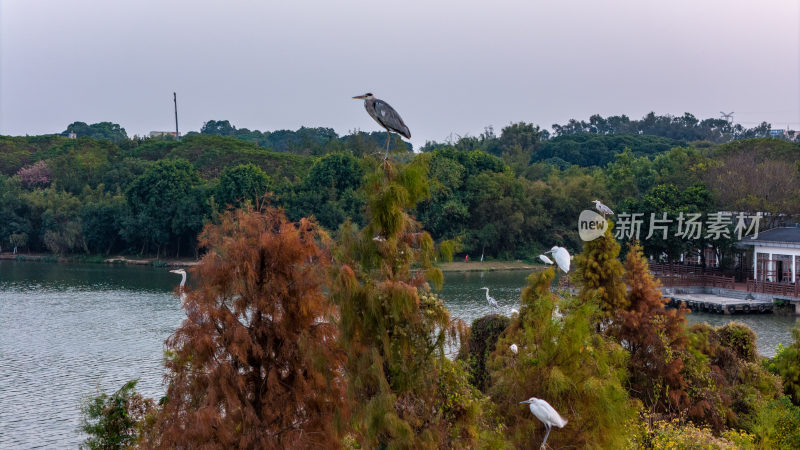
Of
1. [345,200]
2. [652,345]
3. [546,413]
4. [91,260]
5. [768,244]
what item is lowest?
[91,260]

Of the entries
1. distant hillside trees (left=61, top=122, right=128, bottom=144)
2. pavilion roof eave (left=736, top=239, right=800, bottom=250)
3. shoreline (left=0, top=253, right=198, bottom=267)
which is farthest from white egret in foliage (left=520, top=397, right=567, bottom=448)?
distant hillside trees (left=61, top=122, right=128, bottom=144)

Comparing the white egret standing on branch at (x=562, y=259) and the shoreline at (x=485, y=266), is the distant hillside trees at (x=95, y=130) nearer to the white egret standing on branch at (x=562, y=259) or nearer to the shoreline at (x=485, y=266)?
the shoreline at (x=485, y=266)

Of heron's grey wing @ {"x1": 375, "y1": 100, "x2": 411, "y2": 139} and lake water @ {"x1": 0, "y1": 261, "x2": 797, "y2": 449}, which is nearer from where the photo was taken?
heron's grey wing @ {"x1": 375, "y1": 100, "x2": 411, "y2": 139}

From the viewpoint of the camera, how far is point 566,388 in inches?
290

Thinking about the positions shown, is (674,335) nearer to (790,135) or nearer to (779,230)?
(779,230)

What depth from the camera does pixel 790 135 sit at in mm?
88438

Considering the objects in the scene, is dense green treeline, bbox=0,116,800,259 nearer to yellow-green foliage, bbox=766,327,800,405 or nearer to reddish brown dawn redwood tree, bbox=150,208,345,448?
yellow-green foliage, bbox=766,327,800,405

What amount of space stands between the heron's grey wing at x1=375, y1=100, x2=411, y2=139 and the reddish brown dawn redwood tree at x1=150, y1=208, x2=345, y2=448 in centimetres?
133

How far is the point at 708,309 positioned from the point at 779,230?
5121 millimetres

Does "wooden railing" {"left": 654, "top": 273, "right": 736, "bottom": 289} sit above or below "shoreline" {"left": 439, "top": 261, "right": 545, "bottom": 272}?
above

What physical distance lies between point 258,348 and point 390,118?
2669 mm

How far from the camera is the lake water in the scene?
15970 millimetres

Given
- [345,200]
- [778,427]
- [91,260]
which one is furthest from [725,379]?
[91,260]

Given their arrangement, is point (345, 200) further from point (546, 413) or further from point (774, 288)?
point (546, 413)
